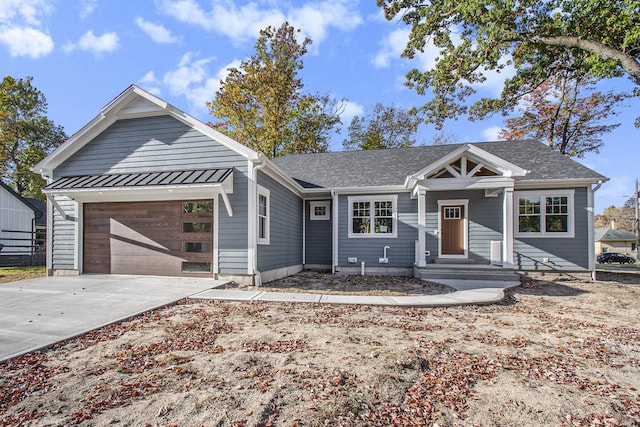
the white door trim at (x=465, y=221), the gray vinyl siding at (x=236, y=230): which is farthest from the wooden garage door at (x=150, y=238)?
the white door trim at (x=465, y=221)

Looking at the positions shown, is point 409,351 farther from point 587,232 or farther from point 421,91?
point 421,91

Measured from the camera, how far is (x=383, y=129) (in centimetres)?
2670

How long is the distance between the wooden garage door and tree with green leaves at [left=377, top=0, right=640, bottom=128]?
9675 mm

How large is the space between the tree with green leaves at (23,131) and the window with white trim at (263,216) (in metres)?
25.6

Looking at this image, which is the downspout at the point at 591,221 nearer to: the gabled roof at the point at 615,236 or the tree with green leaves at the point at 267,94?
the tree with green leaves at the point at 267,94

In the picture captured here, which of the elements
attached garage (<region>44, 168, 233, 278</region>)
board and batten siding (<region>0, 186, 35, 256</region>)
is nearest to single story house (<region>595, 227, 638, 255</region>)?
attached garage (<region>44, 168, 233, 278</region>)

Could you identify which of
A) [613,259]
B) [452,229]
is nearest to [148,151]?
[452,229]

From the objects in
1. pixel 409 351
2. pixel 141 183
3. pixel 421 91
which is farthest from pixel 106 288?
pixel 421 91

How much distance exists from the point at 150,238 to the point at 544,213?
12.8m

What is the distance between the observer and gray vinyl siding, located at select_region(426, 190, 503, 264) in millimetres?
11070

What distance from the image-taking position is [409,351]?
377cm

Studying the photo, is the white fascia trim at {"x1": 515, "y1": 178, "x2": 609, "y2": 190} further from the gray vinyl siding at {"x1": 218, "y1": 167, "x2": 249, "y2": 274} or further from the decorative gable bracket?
the gray vinyl siding at {"x1": 218, "y1": 167, "x2": 249, "y2": 274}

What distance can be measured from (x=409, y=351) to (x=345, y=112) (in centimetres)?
2401

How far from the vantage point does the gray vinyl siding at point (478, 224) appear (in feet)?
36.3
